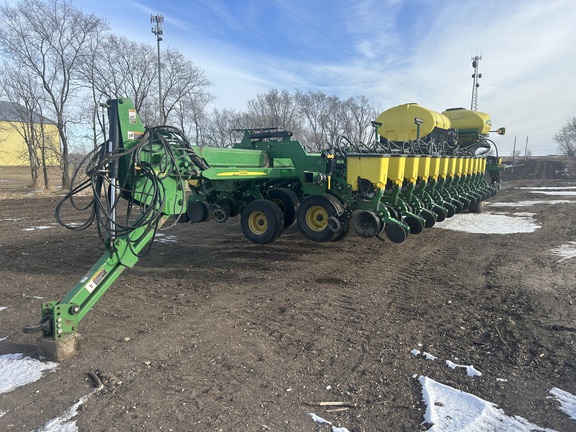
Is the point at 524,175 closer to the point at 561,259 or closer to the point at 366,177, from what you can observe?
the point at 561,259

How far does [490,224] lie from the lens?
11188 mm

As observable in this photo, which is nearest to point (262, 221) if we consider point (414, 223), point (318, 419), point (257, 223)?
point (257, 223)

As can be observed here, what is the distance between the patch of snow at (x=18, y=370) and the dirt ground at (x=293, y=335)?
0.10 meters

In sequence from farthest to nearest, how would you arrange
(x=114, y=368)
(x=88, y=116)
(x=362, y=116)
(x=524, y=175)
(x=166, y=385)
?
(x=362, y=116), (x=524, y=175), (x=88, y=116), (x=114, y=368), (x=166, y=385)

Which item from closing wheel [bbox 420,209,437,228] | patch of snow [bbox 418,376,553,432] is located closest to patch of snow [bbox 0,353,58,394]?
patch of snow [bbox 418,376,553,432]

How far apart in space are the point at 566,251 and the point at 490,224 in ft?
11.3

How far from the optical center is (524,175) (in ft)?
135

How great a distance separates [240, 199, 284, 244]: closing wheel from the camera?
6531 mm

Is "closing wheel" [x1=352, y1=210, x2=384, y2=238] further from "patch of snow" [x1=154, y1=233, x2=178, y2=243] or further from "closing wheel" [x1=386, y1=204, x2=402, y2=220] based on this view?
"patch of snow" [x1=154, y1=233, x2=178, y2=243]

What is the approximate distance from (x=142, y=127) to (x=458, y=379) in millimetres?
3757

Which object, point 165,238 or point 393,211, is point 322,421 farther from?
point 165,238

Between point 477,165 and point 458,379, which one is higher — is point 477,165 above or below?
above

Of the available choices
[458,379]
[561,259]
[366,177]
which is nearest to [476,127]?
[561,259]

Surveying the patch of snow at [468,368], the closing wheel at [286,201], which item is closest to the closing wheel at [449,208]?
the closing wheel at [286,201]
